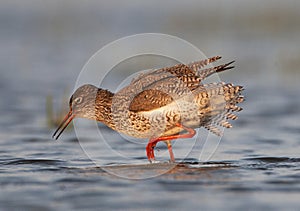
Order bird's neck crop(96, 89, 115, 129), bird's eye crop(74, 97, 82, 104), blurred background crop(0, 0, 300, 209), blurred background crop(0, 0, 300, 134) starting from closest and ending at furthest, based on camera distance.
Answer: blurred background crop(0, 0, 300, 209) → bird's neck crop(96, 89, 115, 129) → bird's eye crop(74, 97, 82, 104) → blurred background crop(0, 0, 300, 134)

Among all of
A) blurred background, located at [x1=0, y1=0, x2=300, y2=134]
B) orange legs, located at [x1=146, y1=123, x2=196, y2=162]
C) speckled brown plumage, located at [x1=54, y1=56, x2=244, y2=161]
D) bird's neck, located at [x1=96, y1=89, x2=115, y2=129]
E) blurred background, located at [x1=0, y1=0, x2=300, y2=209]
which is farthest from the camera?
blurred background, located at [x1=0, y1=0, x2=300, y2=134]

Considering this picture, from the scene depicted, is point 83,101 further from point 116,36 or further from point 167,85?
point 116,36

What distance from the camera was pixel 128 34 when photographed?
21094mm

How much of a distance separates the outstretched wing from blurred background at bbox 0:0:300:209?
1131 mm

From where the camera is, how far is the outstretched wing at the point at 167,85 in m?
8.50

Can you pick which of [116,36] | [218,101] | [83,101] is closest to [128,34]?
[116,36]

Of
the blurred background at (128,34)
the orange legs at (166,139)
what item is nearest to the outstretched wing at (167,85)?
the orange legs at (166,139)

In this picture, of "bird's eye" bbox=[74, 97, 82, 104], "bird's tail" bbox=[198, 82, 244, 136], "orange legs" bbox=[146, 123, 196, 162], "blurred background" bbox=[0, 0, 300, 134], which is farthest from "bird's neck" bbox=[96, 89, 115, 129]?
"blurred background" bbox=[0, 0, 300, 134]

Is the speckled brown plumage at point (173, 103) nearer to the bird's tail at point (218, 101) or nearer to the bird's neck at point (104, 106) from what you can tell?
the bird's tail at point (218, 101)

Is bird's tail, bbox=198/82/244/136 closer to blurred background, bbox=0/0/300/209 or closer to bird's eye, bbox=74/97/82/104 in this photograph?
blurred background, bbox=0/0/300/209

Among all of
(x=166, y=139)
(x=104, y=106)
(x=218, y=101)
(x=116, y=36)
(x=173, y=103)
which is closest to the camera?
(x=173, y=103)

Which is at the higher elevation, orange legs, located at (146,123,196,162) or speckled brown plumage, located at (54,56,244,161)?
speckled brown plumage, located at (54,56,244,161)

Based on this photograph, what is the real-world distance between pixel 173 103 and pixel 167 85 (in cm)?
23

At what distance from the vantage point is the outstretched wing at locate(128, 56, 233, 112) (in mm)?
8500
